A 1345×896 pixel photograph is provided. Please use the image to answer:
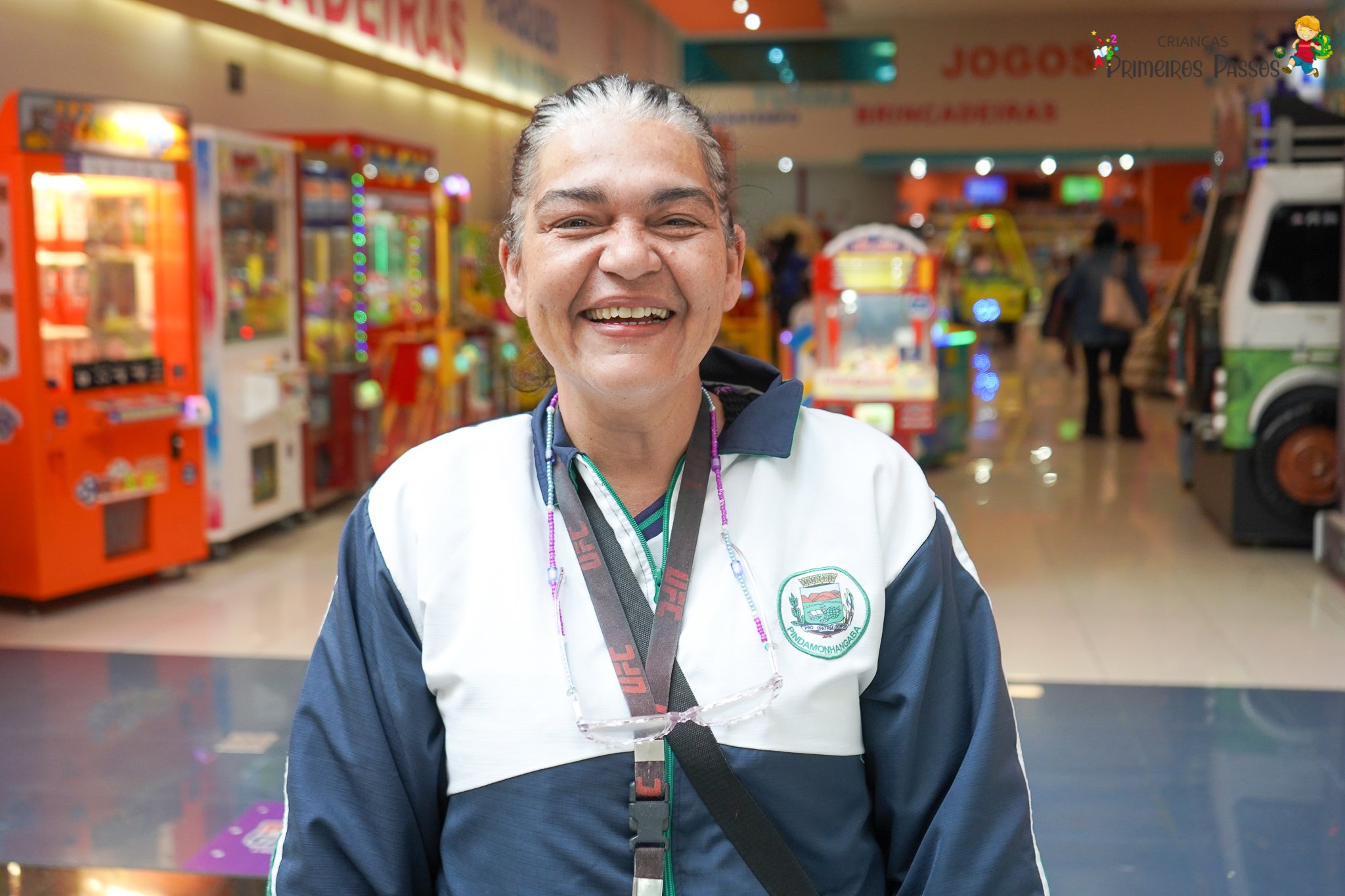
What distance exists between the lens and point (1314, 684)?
4.15 metres

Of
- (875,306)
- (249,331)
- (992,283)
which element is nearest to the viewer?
(249,331)

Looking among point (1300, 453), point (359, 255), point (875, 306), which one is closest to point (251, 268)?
point (359, 255)

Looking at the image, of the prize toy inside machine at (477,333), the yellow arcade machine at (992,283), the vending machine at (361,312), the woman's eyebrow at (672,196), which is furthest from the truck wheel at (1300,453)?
the yellow arcade machine at (992,283)

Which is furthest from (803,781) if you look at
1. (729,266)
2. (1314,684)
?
(1314,684)

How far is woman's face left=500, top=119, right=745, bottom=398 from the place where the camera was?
133 centimetres

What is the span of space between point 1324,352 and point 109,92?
18.2 feet

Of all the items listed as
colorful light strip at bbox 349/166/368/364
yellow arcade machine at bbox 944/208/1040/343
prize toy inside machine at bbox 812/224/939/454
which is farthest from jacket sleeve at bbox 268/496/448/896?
yellow arcade machine at bbox 944/208/1040/343

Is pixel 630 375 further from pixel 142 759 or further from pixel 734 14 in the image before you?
pixel 734 14

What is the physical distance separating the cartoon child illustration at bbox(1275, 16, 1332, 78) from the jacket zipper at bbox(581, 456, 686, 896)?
124 centimetres

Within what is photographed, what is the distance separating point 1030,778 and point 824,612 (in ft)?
7.35

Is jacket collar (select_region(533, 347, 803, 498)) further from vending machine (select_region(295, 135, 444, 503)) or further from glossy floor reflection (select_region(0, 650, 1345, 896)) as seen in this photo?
vending machine (select_region(295, 135, 444, 503))

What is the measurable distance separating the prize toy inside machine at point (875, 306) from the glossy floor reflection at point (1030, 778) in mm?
2879

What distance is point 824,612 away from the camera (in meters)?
1.33

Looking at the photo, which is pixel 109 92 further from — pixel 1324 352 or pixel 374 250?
pixel 1324 352
